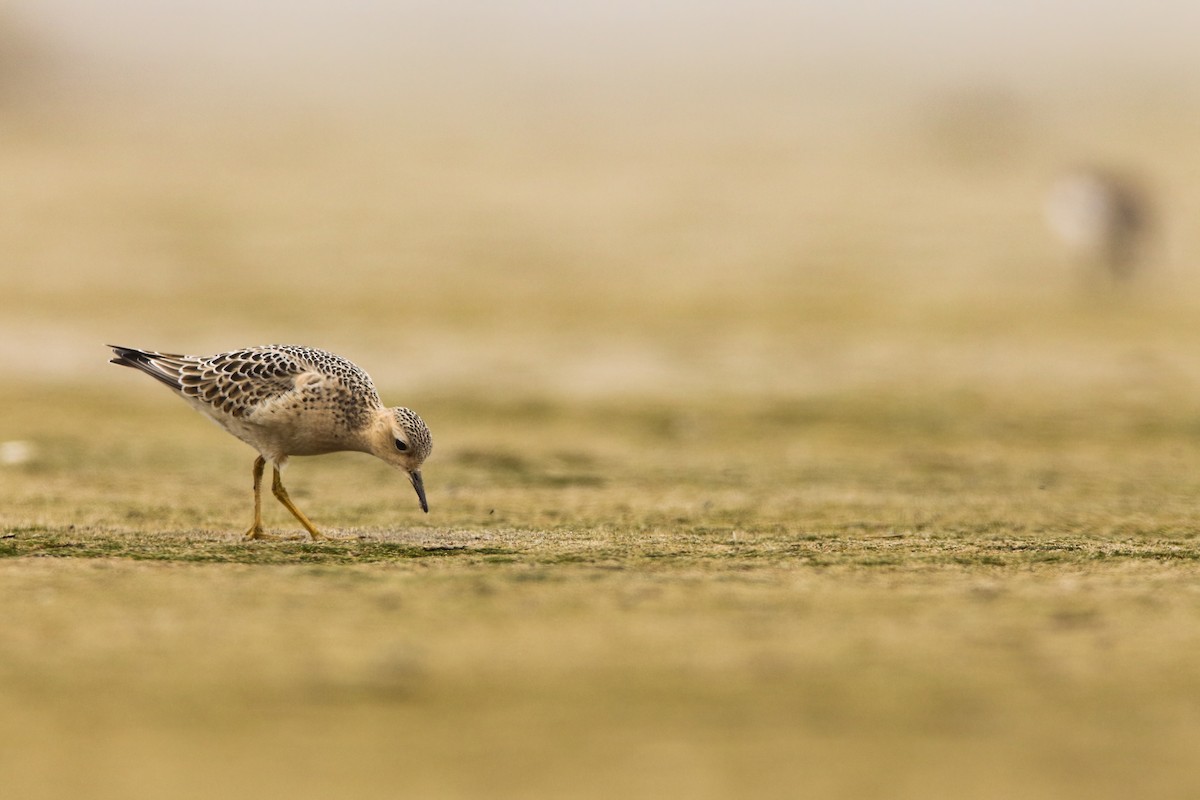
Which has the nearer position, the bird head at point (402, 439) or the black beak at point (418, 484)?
the bird head at point (402, 439)

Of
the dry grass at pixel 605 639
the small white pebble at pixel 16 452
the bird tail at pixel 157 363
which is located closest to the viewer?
the dry grass at pixel 605 639

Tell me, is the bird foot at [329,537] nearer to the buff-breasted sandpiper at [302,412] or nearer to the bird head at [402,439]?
the buff-breasted sandpiper at [302,412]

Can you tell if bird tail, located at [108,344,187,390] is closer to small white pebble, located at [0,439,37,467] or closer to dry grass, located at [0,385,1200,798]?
dry grass, located at [0,385,1200,798]

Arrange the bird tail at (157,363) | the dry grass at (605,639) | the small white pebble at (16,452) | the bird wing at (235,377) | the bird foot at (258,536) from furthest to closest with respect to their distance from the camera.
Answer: the small white pebble at (16,452) → the bird tail at (157,363) → the bird wing at (235,377) → the bird foot at (258,536) → the dry grass at (605,639)

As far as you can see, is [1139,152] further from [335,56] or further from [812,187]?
[335,56]

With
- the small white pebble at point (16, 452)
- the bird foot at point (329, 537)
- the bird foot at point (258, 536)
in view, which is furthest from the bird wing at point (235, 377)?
the small white pebble at point (16, 452)

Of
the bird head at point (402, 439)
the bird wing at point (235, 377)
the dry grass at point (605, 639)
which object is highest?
the bird wing at point (235, 377)

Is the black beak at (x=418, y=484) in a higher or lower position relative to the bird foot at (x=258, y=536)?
higher

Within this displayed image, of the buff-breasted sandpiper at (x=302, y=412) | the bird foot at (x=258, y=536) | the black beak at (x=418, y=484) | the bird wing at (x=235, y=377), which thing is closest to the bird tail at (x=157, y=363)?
the bird wing at (x=235, y=377)

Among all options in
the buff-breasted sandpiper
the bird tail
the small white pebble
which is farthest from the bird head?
the small white pebble

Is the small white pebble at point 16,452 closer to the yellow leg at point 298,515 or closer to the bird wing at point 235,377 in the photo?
the bird wing at point 235,377
